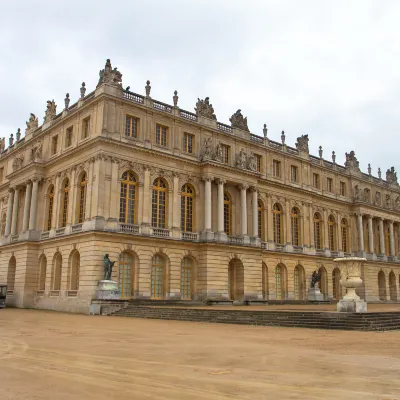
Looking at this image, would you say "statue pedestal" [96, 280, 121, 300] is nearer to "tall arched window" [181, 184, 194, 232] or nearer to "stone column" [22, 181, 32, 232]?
"tall arched window" [181, 184, 194, 232]

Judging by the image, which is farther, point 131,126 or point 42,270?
point 42,270

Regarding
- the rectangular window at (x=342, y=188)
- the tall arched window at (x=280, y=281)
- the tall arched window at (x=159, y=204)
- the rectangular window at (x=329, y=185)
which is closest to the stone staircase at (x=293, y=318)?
the tall arched window at (x=159, y=204)

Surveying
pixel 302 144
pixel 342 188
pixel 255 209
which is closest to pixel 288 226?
pixel 255 209

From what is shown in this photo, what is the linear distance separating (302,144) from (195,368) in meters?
42.1

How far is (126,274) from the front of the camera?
105ft

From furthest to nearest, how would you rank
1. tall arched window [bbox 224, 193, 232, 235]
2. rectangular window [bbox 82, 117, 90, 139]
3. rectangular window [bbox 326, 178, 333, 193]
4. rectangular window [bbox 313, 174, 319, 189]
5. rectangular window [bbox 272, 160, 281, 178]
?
rectangular window [bbox 326, 178, 333, 193] < rectangular window [bbox 313, 174, 319, 189] < rectangular window [bbox 272, 160, 281, 178] < tall arched window [bbox 224, 193, 232, 235] < rectangular window [bbox 82, 117, 90, 139]

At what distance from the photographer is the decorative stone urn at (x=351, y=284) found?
20.1 m

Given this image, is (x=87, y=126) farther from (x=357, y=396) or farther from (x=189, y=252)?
(x=357, y=396)

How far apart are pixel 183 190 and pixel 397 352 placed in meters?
26.3

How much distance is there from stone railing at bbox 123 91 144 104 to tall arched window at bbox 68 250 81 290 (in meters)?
11.6

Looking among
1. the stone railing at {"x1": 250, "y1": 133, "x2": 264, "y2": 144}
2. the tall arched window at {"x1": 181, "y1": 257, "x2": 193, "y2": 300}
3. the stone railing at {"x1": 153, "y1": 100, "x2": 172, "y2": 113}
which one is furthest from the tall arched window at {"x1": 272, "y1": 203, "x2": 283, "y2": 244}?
the stone railing at {"x1": 153, "y1": 100, "x2": 172, "y2": 113}

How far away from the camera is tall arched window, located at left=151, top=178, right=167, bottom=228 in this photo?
34.1 m

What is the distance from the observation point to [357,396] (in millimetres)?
6270

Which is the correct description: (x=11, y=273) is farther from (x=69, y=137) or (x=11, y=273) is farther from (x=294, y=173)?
(x=294, y=173)
